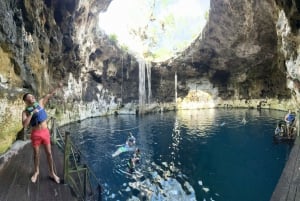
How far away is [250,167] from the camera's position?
63.1 ft

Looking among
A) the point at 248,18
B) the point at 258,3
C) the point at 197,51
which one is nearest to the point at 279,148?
the point at 258,3

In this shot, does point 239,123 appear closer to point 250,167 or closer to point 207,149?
point 207,149

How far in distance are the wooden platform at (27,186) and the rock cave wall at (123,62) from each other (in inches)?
107

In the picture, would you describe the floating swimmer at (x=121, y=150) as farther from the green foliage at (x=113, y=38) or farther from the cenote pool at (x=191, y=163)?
the green foliage at (x=113, y=38)

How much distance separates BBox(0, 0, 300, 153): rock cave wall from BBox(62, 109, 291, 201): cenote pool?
18.3ft

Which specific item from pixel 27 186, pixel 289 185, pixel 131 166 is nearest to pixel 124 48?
pixel 131 166

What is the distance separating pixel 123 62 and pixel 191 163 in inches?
1560

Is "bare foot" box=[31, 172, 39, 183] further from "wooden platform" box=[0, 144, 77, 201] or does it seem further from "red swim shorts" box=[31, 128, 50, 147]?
"red swim shorts" box=[31, 128, 50, 147]

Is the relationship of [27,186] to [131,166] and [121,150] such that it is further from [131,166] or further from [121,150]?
[121,150]

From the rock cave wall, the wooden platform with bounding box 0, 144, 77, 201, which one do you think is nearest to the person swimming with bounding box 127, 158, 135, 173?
the rock cave wall

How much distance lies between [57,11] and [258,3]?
2458 centimetres

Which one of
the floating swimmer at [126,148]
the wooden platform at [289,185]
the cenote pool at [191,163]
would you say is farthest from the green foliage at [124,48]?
the wooden platform at [289,185]

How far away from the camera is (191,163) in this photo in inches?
821

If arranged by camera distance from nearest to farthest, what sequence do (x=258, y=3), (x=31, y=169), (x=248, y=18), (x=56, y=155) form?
(x=31, y=169), (x=56, y=155), (x=258, y=3), (x=248, y=18)
